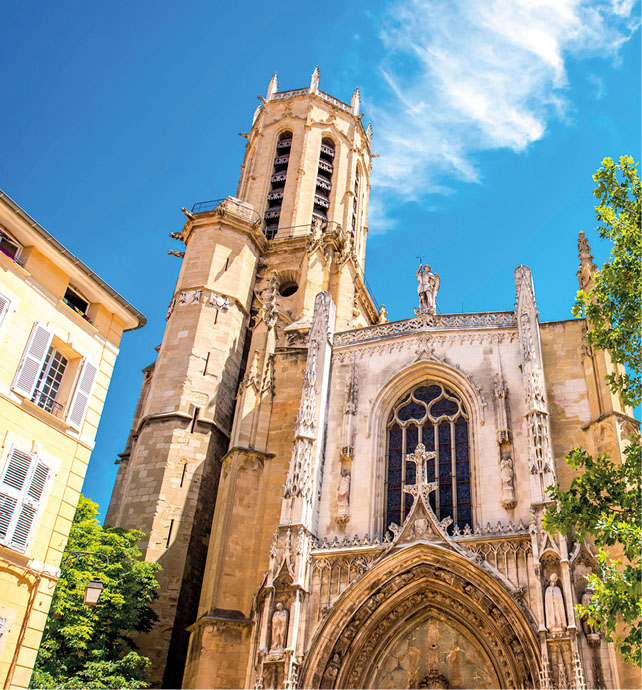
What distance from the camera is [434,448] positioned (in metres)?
18.9

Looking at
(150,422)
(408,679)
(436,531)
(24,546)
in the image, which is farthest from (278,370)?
(24,546)

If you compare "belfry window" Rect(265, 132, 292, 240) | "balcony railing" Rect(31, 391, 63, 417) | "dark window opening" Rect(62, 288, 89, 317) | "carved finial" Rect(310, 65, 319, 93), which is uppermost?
"carved finial" Rect(310, 65, 319, 93)

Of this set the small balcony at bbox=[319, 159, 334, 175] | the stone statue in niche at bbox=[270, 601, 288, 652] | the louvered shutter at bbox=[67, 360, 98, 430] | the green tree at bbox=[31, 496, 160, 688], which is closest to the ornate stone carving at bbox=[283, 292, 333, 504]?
the stone statue in niche at bbox=[270, 601, 288, 652]

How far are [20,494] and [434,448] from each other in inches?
404

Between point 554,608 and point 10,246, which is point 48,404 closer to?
point 10,246

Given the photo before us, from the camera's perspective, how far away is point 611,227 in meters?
12.0

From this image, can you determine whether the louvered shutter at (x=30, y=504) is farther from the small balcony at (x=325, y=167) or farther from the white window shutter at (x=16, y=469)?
the small balcony at (x=325, y=167)

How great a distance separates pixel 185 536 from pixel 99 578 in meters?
4.43

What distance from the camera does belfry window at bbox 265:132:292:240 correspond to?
112 feet

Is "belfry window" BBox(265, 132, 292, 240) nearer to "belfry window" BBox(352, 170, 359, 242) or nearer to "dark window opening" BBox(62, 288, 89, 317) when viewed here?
"belfry window" BBox(352, 170, 359, 242)

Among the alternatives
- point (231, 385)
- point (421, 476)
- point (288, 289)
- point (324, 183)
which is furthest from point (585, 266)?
point (324, 183)

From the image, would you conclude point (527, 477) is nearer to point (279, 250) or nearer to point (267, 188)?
point (279, 250)

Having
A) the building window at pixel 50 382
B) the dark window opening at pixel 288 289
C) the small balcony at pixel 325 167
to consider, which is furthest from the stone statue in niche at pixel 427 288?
the small balcony at pixel 325 167

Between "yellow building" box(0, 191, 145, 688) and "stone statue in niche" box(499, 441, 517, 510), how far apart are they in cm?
886
